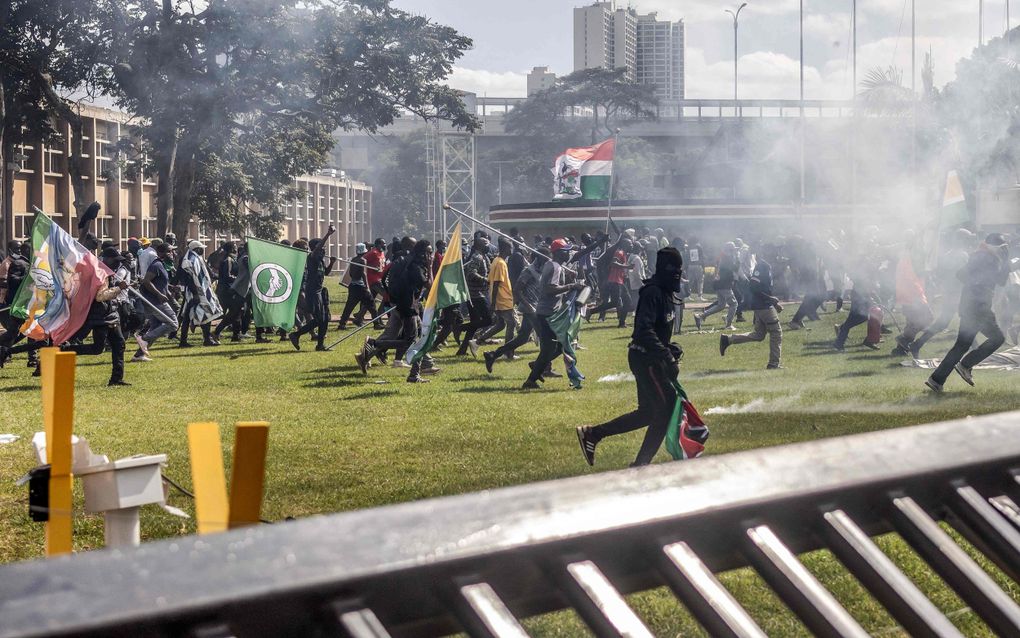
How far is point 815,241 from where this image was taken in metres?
29.7

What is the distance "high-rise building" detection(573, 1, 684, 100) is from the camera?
422ft

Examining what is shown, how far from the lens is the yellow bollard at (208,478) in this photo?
57.6 inches

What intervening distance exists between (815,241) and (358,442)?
20.7m

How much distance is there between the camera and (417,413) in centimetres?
1255

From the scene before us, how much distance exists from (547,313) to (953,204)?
22.9ft

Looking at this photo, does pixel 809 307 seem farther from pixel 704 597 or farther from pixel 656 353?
pixel 704 597

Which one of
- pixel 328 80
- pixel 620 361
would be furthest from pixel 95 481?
pixel 328 80

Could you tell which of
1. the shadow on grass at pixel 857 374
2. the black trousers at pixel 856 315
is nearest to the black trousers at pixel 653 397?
the shadow on grass at pixel 857 374

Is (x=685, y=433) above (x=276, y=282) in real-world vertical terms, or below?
below

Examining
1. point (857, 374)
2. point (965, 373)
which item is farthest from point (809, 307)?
point (965, 373)

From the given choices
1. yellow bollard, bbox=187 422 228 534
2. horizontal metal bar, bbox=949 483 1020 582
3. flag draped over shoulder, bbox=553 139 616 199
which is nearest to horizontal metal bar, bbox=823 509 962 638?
horizontal metal bar, bbox=949 483 1020 582

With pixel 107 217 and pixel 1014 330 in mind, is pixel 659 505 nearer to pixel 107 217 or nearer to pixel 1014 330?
pixel 1014 330

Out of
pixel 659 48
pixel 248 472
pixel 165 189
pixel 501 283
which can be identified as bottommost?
pixel 501 283

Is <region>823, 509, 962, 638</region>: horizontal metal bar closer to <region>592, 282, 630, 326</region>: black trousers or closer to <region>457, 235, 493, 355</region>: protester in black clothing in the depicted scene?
<region>457, 235, 493, 355</region>: protester in black clothing
